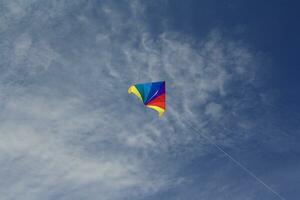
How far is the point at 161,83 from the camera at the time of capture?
83.5 ft

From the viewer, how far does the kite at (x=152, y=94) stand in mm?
25500

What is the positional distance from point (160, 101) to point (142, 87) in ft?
6.14

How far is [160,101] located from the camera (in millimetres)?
26297

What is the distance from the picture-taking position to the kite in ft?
83.7

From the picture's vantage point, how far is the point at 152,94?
26188 millimetres

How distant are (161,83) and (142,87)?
149cm

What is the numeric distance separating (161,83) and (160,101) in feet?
5.30

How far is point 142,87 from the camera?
25656 millimetres
